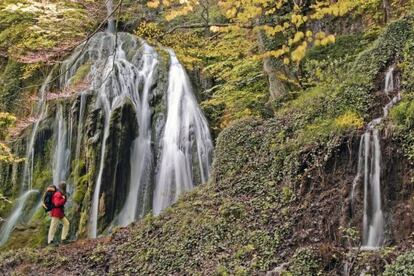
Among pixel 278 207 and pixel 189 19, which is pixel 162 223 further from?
pixel 189 19

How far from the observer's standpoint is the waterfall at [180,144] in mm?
12719

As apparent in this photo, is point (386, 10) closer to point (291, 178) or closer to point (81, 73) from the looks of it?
point (291, 178)

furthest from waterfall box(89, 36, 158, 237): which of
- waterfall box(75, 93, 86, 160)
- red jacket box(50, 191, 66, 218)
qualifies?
red jacket box(50, 191, 66, 218)

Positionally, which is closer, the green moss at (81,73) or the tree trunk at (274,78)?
the tree trunk at (274,78)

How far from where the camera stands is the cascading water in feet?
19.6

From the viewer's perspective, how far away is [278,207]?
23.8ft

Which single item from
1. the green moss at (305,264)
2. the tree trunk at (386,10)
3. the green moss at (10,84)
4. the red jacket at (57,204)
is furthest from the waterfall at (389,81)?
the green moss at (10,84)

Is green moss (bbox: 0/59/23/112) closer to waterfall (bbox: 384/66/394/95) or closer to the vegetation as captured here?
the vegetation

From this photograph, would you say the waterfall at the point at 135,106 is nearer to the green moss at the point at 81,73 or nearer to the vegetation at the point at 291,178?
the green moss at the point at 81,73

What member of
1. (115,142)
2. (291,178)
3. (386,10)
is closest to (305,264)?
(291,178)

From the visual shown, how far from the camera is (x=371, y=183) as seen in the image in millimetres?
6289

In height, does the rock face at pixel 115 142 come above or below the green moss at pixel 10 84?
below

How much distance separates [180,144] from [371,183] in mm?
7998

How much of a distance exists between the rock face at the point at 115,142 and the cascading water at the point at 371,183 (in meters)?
6.75
